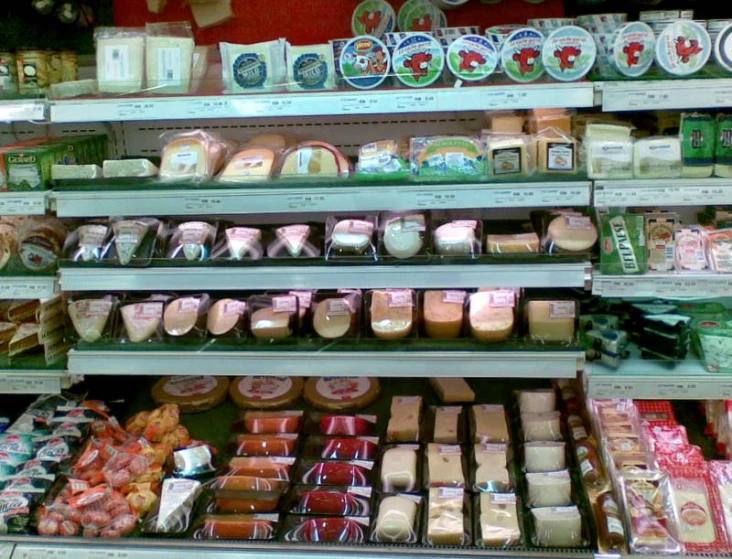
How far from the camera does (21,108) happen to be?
2053 mm

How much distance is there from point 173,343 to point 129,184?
19.1 inches

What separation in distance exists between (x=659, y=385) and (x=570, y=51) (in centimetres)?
94

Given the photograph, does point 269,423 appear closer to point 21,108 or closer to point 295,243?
point 295,243

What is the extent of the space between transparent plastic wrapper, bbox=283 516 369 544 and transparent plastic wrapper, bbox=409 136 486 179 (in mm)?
970

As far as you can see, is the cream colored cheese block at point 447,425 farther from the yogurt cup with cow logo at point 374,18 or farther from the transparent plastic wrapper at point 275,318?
the yogurt cup with cow logo at point 374,18

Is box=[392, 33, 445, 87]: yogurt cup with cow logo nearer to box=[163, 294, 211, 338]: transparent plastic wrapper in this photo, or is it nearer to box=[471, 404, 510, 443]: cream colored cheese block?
box=[163, 294, 211, 338]: transparent plastic wrapper

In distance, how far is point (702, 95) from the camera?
190cm

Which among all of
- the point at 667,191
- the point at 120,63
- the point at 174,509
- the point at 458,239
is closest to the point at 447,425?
the point at 458,239

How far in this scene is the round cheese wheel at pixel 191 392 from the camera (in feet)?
8.59

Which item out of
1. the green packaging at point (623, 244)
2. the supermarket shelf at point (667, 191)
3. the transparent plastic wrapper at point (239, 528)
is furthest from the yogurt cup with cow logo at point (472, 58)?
the transparent plastic wrapper at point (239, 528)

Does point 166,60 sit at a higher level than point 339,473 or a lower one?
higher

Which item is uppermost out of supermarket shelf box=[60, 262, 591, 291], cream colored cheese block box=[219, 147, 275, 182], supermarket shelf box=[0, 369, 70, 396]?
cream colored cheese block box=[219, 147, 275, 182]

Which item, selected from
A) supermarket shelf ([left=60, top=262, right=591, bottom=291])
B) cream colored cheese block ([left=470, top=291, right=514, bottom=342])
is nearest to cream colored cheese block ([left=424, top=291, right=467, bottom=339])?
cream colored cheese block ([left=470, top=291, right=514, bottom=342])

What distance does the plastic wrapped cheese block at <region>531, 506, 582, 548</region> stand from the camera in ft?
6.48
